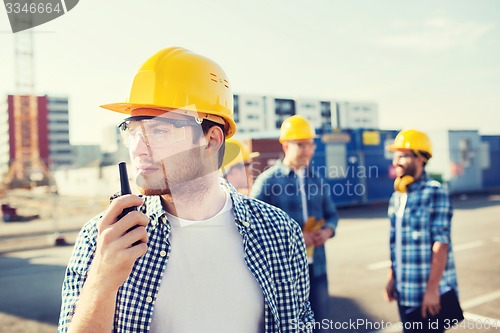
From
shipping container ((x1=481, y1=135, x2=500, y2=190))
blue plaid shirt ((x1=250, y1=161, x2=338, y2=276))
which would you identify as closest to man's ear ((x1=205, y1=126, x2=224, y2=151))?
blue plaid shirt ((x1=250, y1=161, x2=338, y2=276))

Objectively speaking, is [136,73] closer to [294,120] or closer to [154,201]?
[154,201]

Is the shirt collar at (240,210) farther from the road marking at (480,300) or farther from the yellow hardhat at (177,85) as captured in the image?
the road marking at (480,300)

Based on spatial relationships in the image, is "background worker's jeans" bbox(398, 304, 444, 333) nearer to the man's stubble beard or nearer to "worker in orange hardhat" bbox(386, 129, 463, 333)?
"worker in orange hardhat" bbox(386, 129, 463, 333)

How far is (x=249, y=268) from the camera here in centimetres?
157

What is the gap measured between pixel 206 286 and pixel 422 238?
2.27 m

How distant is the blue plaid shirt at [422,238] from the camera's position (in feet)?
10.3

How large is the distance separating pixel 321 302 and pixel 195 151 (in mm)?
2516

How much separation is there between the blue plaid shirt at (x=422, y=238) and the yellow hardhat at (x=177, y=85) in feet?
7.10

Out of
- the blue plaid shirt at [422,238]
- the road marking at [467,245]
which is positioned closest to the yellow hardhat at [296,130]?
the blue plaid shirt at [422,238]

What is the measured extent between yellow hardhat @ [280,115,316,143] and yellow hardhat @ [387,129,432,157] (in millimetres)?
880

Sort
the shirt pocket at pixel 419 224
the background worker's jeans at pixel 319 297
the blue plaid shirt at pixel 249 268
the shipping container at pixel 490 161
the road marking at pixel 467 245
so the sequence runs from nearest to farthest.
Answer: the blue plaid shirt at pixel 249 268, the shirt pocket at pixel 419 224, the background worker's jeans at pixel 319 297, the road marking at pixel 467 245, the shipping container at pixel 490 161

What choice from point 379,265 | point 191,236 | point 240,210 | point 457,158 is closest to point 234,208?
point 240,210

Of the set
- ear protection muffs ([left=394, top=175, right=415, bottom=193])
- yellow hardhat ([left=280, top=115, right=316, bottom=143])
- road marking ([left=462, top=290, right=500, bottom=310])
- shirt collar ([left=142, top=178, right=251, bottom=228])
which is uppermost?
yellow hardhat ([left=280, top=115, right=316, bottom=143])

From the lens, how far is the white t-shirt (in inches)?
56.6
